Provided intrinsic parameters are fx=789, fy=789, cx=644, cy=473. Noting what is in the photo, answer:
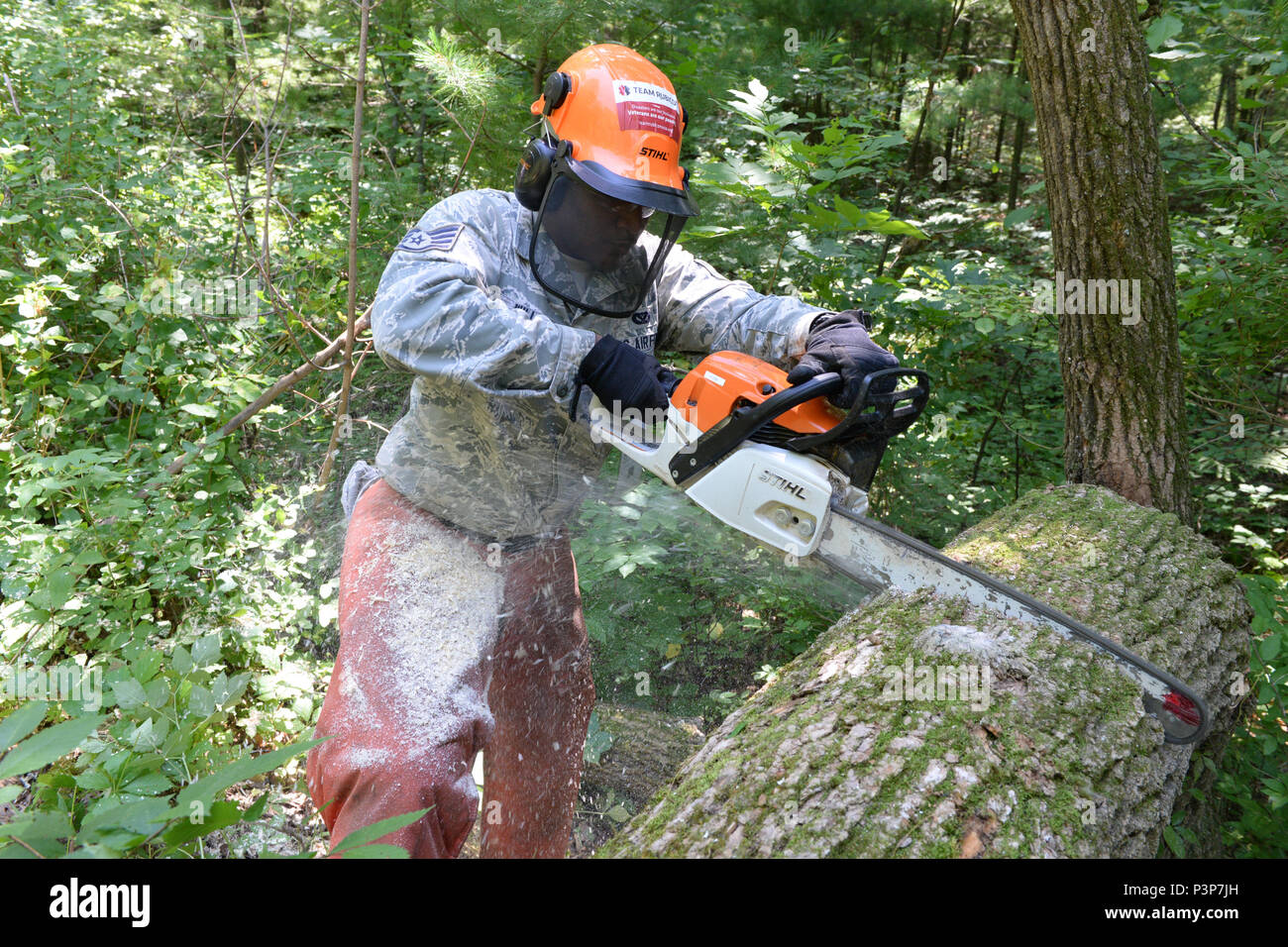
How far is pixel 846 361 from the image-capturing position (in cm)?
199

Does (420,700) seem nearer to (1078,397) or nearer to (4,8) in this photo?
(1078,397)

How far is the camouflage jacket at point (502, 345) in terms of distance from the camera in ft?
6.55

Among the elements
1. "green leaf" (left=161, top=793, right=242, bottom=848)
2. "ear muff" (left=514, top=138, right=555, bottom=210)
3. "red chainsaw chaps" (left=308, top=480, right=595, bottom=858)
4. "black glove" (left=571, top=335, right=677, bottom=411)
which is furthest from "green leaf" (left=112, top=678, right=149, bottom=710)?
"ear muff" (left=514, top=138, right=555, bottom=210)

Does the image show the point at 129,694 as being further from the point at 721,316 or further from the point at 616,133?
the point at 721,316

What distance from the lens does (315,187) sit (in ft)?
18.6

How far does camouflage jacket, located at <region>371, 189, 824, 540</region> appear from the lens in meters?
2.00

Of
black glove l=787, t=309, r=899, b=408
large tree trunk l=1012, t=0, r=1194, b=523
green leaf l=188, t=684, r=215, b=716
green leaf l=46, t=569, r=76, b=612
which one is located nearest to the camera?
green leaf l=188, t=684, r=215, b=716

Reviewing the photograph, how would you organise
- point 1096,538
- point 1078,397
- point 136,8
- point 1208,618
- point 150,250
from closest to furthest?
point 1208,618 → point 1096,538 → point 1078,397 → point 150,250 → point 136,8

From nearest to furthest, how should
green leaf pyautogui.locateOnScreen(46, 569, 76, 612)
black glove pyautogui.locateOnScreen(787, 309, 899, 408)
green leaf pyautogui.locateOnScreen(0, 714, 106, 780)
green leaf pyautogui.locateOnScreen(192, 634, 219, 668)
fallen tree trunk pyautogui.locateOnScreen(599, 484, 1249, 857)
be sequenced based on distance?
green leaf pyautogui.locateOnScreen(0, 714, 106, 780) < fallen tree trunk pyautogui.locateOnScreen(599, 484, 1249, 857) < black glove pyautogui.locateOnScreen(787, 309, 899, 408) < green leaf pyautogui.locateOnScreen(192, 634, 219, 668) < green leaf pyautogui.locateOnScreen(46, 569, 76, 612)

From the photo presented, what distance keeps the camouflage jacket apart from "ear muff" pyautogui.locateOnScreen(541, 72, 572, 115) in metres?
0.31

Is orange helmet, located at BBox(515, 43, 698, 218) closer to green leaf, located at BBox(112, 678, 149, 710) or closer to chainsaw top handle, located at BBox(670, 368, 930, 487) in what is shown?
chainsaw top handle, located at BBox(670, 368, 930, 487)
